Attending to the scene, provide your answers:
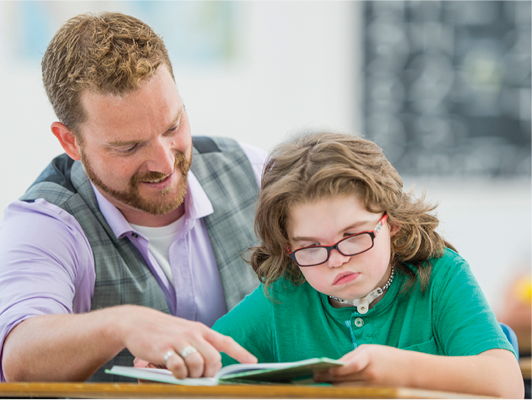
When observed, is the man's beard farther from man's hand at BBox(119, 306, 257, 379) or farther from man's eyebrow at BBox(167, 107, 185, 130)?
man's hand at BBox(119, 306, 257, 379)

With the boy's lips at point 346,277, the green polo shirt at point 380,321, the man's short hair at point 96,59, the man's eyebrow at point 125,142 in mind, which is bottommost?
the green polo shirt at point 380,321

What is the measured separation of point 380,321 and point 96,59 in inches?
32.4

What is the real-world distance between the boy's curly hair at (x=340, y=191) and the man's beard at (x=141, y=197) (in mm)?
331

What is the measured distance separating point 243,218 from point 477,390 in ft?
2.83

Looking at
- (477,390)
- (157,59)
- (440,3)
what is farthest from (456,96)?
(477,390)

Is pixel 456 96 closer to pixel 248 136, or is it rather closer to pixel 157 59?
pixel 248 136

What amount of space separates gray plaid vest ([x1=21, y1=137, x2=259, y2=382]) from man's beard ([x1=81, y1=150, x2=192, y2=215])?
6 centimetres

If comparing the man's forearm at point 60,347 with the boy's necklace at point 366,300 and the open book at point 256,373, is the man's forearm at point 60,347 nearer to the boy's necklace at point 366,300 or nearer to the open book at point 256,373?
the open book at point 256,373

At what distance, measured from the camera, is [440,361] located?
80 cm

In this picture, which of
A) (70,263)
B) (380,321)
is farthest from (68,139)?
(380,321)

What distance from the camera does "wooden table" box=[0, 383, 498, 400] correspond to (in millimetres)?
623

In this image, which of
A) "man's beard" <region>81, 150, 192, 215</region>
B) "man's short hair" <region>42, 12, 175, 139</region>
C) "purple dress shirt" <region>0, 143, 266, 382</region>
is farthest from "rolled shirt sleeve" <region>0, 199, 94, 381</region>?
"man's short hair" <region>42, 12, 175, 139</region>

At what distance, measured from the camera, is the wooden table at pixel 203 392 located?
0.62 metres

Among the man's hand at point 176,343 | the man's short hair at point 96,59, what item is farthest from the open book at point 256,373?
the man's short hair at point 96,59
